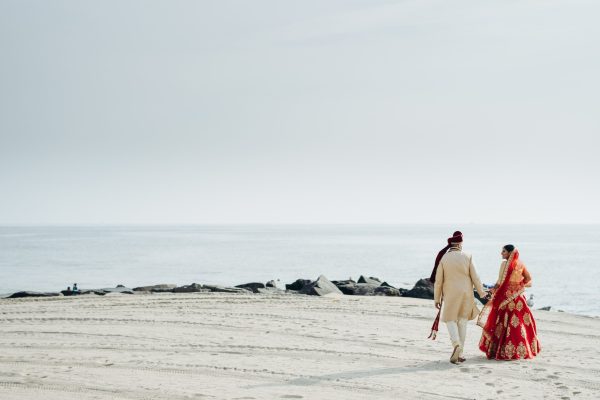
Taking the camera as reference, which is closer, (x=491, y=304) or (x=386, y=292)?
(x=491, y=304)

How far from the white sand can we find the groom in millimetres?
486

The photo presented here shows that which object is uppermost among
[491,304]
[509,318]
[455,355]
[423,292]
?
[491,304]

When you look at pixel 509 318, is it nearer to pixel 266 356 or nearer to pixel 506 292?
pixel 506 292

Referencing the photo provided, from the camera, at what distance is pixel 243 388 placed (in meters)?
9.52

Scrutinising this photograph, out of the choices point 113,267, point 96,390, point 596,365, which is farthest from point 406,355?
point 113,267

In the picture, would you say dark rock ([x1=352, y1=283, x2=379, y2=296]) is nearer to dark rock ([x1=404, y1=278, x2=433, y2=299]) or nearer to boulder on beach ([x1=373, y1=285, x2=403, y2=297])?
boulder on beach ([x1=373, y1=285, x2=403, y2=297])

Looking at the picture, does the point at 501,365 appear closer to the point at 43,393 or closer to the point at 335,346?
the point at 335,346

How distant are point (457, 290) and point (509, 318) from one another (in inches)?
40.4

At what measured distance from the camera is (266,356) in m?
11.8

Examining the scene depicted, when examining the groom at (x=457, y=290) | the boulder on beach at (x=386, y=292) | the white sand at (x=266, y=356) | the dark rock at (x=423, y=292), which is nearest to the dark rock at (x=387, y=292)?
the boulder on beach at (x=386, y=292)

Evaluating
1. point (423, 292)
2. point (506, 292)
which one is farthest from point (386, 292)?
point (506, 292)

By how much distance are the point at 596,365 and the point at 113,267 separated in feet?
227

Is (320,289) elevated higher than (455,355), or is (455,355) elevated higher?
(455,355)

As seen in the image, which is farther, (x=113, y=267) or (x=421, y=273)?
(x=113, y=267)
